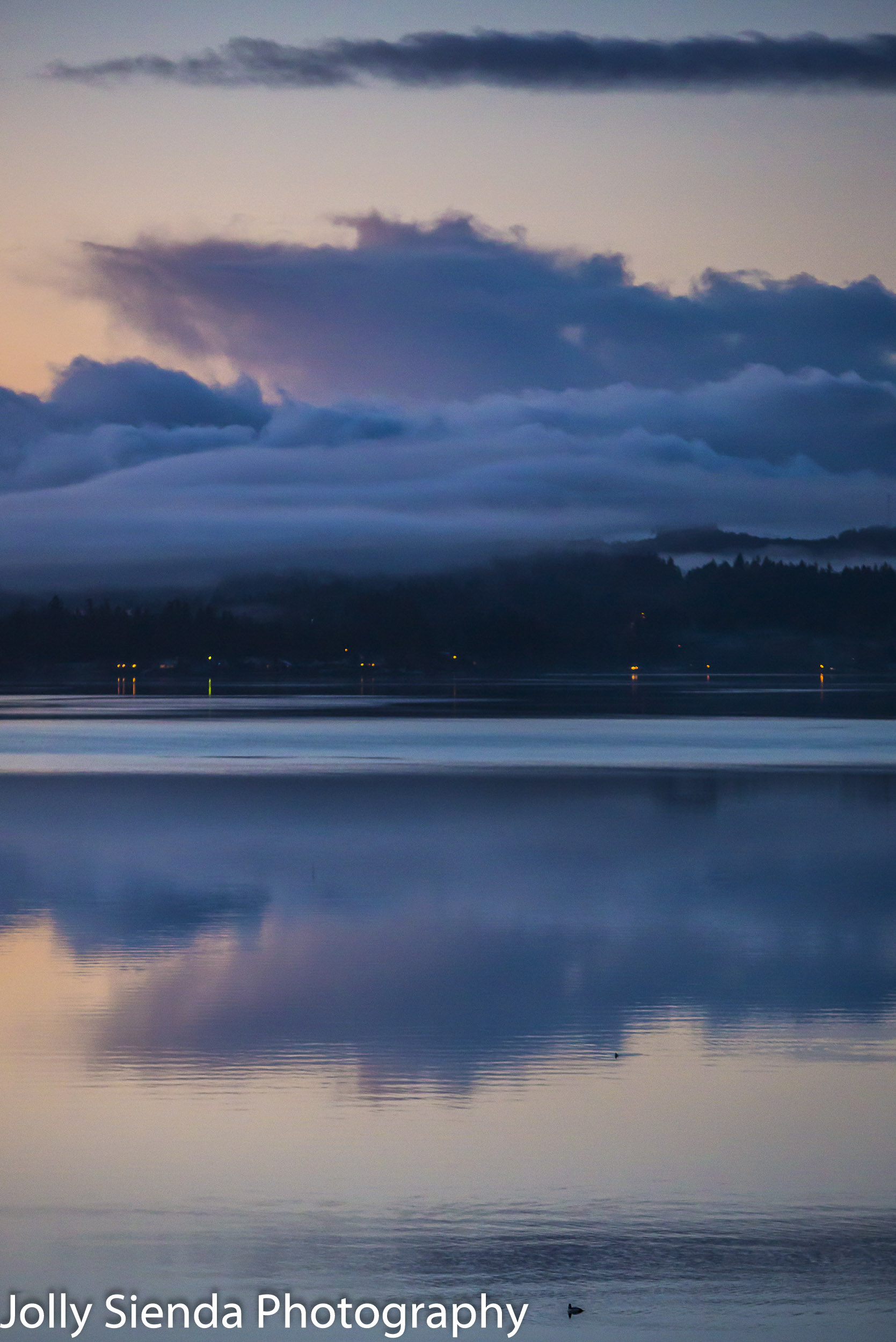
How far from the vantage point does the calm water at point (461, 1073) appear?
854 cm

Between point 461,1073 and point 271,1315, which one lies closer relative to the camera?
point 271,1315

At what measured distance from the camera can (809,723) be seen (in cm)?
8006

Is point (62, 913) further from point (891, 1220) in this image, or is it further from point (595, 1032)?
point (891, 1220)

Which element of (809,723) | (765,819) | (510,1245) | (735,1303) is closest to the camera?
(735,1303)

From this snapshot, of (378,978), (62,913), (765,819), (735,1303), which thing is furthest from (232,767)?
(735,1303)

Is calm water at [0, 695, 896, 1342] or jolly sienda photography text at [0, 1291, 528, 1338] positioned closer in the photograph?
jolly sienda photography text at [0, 1291, 528, 1338]

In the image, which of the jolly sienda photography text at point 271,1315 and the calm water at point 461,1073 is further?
the calm water at point 461,1073

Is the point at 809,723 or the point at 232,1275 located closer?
the point at 232,1275

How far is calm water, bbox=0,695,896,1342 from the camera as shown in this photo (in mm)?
8539

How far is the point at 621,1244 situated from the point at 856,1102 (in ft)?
11.6

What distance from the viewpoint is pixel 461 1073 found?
493 inches

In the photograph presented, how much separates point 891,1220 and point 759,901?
1252 centimetres

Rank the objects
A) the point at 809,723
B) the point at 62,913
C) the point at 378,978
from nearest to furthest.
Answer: the point at 378,978 → the point at 62,913 → the point at 809,723

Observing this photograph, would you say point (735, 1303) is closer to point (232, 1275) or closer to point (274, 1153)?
point (232, 1275)
